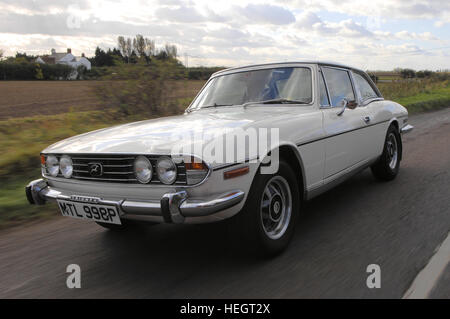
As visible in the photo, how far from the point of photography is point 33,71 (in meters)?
49.6

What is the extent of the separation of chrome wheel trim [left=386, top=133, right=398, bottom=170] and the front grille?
146 inches

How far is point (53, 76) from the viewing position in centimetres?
5119

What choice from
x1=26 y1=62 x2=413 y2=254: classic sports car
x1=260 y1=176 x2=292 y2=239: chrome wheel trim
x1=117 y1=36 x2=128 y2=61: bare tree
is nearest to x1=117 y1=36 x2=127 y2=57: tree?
x1=117 y1=36 x2=128 y2=61: bare tree

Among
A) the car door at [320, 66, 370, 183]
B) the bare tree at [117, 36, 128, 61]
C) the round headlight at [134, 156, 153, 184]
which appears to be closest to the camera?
the round headlight at [134, 156, 153, 184]

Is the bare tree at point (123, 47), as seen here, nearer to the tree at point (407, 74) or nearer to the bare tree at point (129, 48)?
the bare tree at point (129, 48)

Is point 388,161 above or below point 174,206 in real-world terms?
below

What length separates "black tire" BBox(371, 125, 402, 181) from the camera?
207 inches

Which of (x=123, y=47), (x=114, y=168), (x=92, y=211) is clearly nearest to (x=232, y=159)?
(x=114, y=168)

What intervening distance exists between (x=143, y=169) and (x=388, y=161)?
374 cm

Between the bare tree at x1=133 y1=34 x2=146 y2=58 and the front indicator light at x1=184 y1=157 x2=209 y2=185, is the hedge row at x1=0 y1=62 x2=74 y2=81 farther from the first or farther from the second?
the front indicator light at x1=184 y1=157 x2=209 y2=185

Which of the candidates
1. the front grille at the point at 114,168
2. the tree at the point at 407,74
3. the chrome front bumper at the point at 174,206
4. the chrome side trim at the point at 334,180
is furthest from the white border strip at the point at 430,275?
the tree at the point at 407,74

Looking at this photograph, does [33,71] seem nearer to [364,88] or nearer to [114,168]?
[364,88]

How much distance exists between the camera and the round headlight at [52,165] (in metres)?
3.26
